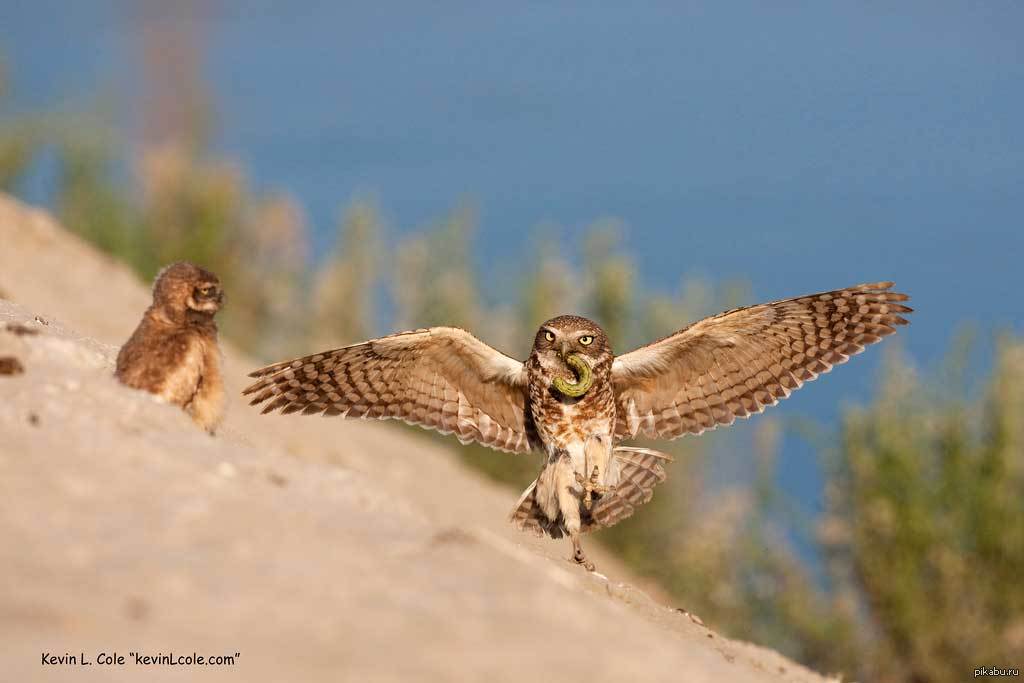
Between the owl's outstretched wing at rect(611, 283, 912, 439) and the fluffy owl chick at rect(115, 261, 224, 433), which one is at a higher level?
the owl's outstretched wing at rect(611, 283, 912, 439)

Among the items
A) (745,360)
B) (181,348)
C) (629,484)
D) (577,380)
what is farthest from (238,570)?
(745,360)

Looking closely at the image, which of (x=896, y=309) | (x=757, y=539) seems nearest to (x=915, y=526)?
(x=757, y=539)

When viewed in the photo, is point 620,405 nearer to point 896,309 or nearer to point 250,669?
point 896,309

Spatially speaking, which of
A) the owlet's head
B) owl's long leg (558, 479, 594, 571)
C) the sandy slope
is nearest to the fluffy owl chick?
the owlet's head

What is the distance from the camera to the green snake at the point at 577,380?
25.4ft

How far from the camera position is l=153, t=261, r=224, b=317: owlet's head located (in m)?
6.39

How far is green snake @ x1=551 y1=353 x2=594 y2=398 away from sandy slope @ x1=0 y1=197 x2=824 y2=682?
224cm

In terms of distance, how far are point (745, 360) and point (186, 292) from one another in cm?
357

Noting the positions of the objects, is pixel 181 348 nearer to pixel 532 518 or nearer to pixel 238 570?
pixel 238 570

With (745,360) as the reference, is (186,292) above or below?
below

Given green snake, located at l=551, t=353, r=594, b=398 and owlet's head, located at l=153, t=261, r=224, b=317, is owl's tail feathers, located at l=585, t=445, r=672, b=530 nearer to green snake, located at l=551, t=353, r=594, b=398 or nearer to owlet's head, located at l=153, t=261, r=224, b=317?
green snake, located at l=551, t=353, r=594, b=398

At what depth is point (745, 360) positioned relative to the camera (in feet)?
27.8

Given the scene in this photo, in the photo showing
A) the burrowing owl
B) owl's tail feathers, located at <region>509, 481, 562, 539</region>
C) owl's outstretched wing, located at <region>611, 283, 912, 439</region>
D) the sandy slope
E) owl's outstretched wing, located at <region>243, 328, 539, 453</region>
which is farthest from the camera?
owl's outstretched wing, located at <region>611, 283, 912, 439</region>

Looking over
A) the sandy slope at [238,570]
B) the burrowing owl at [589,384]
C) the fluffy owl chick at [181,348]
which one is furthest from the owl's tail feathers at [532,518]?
the sandy slope at [238,570]
